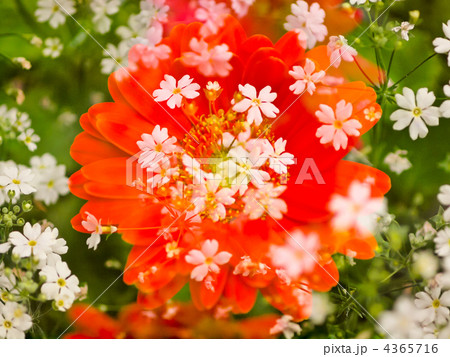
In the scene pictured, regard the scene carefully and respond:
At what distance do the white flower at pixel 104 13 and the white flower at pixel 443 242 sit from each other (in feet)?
1.14

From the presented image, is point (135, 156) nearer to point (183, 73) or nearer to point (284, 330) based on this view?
point (183, 73)

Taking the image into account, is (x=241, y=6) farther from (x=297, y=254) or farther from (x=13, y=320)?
(x=13, y=320)

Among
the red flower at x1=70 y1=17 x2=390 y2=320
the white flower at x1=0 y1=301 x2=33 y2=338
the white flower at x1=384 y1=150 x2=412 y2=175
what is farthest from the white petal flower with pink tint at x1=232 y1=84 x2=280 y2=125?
the white flower at x1=0 y1=301 x2=33 y2=338

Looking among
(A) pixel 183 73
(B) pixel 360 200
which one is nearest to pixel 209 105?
(A) pixel 183 73

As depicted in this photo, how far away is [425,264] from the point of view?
406 mm

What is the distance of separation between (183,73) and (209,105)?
1.4 inches

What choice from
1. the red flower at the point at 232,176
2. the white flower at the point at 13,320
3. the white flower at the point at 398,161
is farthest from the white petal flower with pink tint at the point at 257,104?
the white flower at the point at 13,320

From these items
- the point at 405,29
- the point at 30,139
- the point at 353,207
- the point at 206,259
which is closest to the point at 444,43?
the point at 405,29

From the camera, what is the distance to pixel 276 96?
0.39 metres

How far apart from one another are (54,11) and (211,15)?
147 millimetres

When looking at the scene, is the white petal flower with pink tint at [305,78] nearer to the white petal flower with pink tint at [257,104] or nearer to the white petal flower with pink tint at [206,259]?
the white petal flower with pink tint at [257,104]

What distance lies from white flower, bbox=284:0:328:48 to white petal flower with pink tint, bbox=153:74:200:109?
99mm

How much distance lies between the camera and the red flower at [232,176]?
0.38 metres

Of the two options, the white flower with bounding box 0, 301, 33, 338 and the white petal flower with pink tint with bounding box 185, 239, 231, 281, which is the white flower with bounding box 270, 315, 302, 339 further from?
the white flower with bounding box 0, 301, 33, 338
